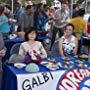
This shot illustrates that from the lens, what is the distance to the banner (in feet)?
13.6

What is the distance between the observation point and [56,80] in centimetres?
432

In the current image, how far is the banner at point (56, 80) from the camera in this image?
4.15 metres

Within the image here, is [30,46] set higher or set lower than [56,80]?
higher

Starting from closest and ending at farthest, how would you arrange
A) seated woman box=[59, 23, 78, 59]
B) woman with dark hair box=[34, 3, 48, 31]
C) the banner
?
the banner
seated woman box=[59, 23, 78, 59]
woman with dark hair box=[34, 3, 48, 31]

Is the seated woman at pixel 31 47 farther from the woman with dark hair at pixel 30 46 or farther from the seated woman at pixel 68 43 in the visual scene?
the seated woman at pixel 68 43

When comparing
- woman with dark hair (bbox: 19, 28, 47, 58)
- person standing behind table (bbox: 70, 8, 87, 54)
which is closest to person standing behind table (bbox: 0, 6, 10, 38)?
person standing behind table (bbox: 70, 8, 87, 54)

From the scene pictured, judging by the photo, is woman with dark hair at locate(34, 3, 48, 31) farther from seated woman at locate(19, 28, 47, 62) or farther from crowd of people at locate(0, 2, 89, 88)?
seated woman at locate(19, 28, 47, 62)

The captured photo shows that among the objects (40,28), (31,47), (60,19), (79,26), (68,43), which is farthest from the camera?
(40,28)

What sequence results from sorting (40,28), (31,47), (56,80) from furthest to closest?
(40,28) → (31,47) → (56,80)

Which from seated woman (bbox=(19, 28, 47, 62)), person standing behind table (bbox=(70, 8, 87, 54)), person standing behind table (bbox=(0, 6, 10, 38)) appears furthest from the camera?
person standing behind table (bbox=(70, 8, 87, 54))

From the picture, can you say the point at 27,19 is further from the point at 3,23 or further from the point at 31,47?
the point at 31,47

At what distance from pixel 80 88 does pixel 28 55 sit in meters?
0.97

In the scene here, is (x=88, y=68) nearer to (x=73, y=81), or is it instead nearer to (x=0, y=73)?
(x=73, y=81)

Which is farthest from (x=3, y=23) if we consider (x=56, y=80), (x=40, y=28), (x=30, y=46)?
(x=56, y=80)
